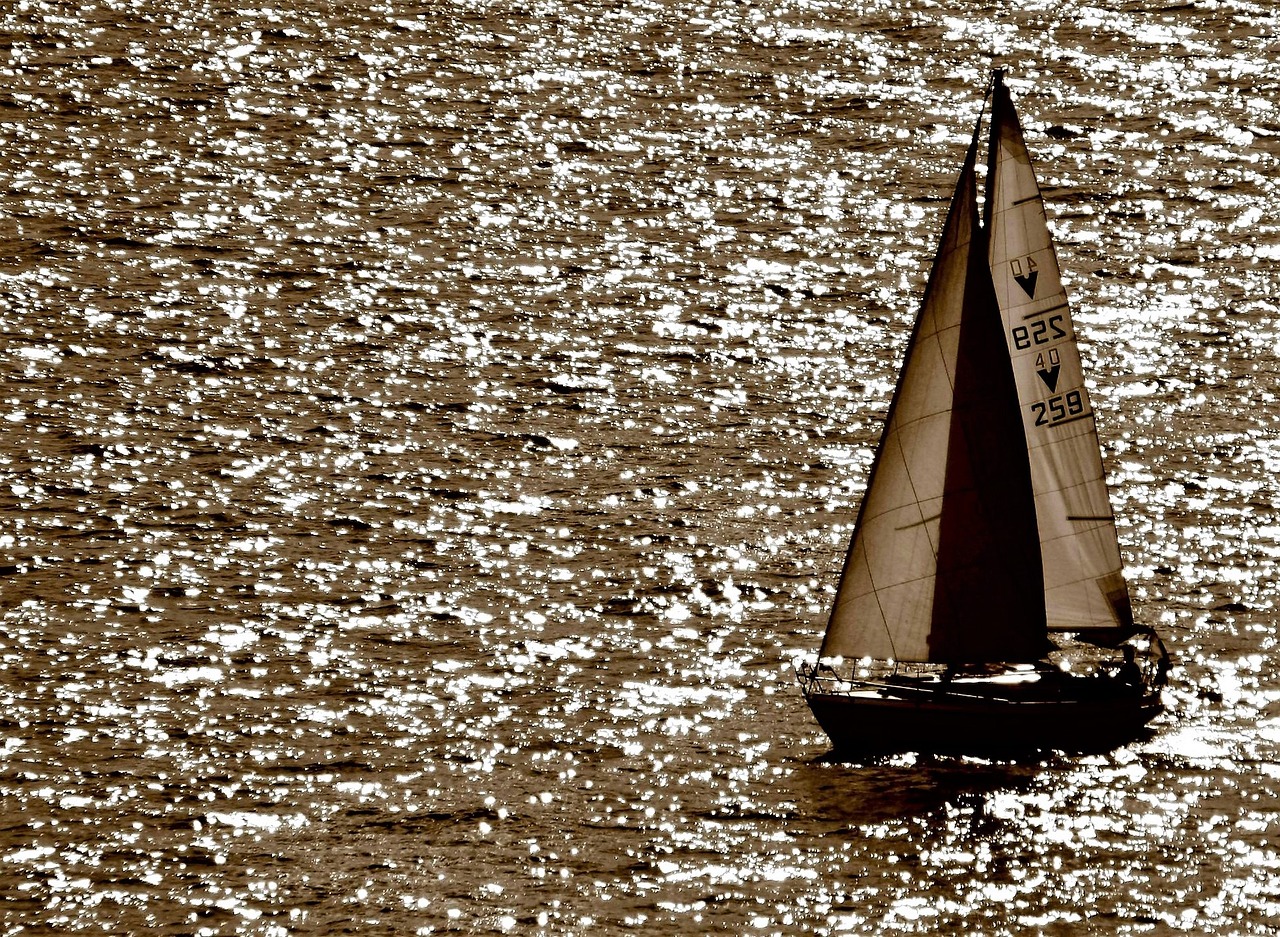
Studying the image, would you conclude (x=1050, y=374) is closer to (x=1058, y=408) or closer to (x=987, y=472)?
(x=1058, y=408)

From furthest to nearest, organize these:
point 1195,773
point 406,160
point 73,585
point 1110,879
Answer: point 406,160
point 73,585
point 1195,773
point 1110,879

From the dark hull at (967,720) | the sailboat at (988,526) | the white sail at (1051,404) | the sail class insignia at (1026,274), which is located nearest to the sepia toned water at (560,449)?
the dark hull at (967,720)

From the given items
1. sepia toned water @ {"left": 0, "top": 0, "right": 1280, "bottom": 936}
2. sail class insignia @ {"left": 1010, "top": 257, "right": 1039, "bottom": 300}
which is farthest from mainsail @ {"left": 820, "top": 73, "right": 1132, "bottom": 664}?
sepia toned water @ {"left": 0, "top": 0, "right": 1280, "bottom": 936}

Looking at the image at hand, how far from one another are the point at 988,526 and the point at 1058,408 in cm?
256

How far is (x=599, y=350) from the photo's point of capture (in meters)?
56.6

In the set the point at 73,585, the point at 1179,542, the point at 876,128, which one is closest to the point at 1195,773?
the point at 1179,542

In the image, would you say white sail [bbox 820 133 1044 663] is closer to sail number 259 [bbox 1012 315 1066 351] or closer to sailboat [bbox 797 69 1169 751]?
sailboat [bbox 797 69 1169 751]

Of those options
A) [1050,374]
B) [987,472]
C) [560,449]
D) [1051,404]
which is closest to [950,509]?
[987,472]

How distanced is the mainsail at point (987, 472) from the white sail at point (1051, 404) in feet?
0.08

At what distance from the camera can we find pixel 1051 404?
132ft

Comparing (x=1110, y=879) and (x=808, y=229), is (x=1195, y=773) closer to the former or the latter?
(x=1110, y=879)

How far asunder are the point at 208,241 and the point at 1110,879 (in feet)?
109

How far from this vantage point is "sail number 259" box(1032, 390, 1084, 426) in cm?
4025

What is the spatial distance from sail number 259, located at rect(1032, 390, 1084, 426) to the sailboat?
1.0 inches
